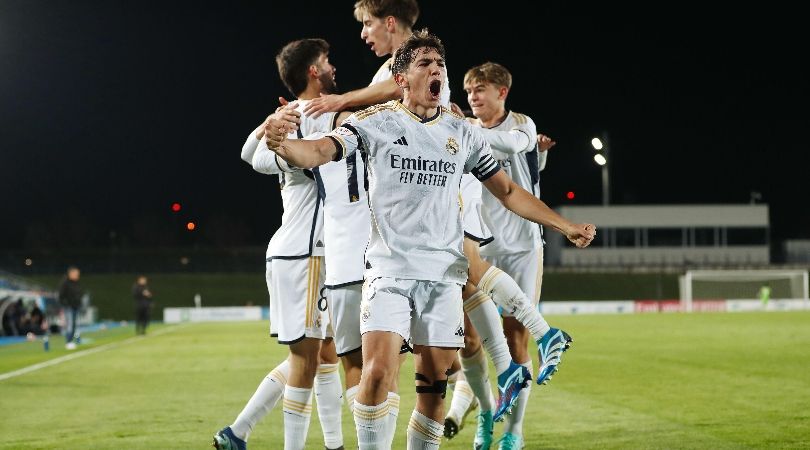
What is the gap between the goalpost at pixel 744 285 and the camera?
5806cm

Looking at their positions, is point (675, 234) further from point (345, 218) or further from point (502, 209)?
point (345, 218)

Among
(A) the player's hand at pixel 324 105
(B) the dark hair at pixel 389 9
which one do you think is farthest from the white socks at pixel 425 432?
(B) the dark hair at pixel 389 9

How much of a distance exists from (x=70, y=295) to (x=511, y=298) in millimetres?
20320

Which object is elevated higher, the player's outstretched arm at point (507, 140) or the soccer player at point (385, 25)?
the soccer player at point (385, 25)

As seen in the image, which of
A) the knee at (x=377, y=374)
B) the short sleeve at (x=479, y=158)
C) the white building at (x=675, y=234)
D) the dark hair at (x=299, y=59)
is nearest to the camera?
the knee at (x=377, y=374)

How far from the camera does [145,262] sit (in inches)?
3157

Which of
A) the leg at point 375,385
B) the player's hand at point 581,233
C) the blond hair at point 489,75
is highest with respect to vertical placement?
the blond hair at point 489,75

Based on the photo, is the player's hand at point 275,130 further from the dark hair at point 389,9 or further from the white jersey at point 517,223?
the white jersey at point 517,223

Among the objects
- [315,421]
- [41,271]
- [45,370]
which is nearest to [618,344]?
[45,370]

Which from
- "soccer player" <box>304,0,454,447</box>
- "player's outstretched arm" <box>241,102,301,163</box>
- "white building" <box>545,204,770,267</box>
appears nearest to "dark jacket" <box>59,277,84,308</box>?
"player's outstretched arm" <box>241,102,301,163</box>

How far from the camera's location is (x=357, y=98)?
609 centimetres

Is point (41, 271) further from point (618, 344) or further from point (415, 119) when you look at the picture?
point (415, 119)

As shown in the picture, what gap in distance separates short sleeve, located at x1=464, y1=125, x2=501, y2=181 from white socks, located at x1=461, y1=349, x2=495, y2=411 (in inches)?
74.7

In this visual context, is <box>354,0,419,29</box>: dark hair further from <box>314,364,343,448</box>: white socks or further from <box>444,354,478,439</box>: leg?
<box>444,354,478,439</box>: leg
